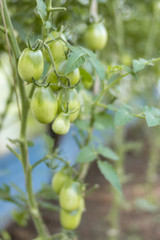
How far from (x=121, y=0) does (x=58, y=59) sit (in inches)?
37.2

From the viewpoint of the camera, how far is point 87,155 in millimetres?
665

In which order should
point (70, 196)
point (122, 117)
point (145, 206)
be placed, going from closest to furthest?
point (122, 117)
point (70, 196)
point (145, 206)

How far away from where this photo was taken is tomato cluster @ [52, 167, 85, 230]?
2.14 ft

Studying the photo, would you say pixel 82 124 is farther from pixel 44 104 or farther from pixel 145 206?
pixel 145 206

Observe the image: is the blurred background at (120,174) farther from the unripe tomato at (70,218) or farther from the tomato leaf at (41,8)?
the tomato leaf at (41,8)

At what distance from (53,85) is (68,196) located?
0.30m

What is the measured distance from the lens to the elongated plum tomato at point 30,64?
422 millimetres

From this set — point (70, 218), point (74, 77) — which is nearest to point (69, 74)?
point (74, 77)

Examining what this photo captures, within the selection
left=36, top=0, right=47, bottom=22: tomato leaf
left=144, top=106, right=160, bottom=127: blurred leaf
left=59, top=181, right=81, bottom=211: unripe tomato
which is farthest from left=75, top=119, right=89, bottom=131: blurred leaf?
left=36, top=0, right=47, bottom=22: tomato leaf

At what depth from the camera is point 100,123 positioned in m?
0.77

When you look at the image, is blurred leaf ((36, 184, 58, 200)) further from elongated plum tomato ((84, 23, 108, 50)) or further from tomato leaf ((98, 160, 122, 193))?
elongated plum tomato ((84, 23, 108, 50))

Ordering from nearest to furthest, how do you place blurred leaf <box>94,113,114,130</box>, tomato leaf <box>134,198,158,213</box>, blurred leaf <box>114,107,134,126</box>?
1. blurred leaf <box>114,107,134,126</box>
2. blurred leaf <box>94,113,114,130</box>
3. tomato leaf <box>134,198,158,213</box>

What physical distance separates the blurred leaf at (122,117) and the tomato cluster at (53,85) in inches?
3.7

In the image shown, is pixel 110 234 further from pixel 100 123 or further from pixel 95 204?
pixel 100 123
